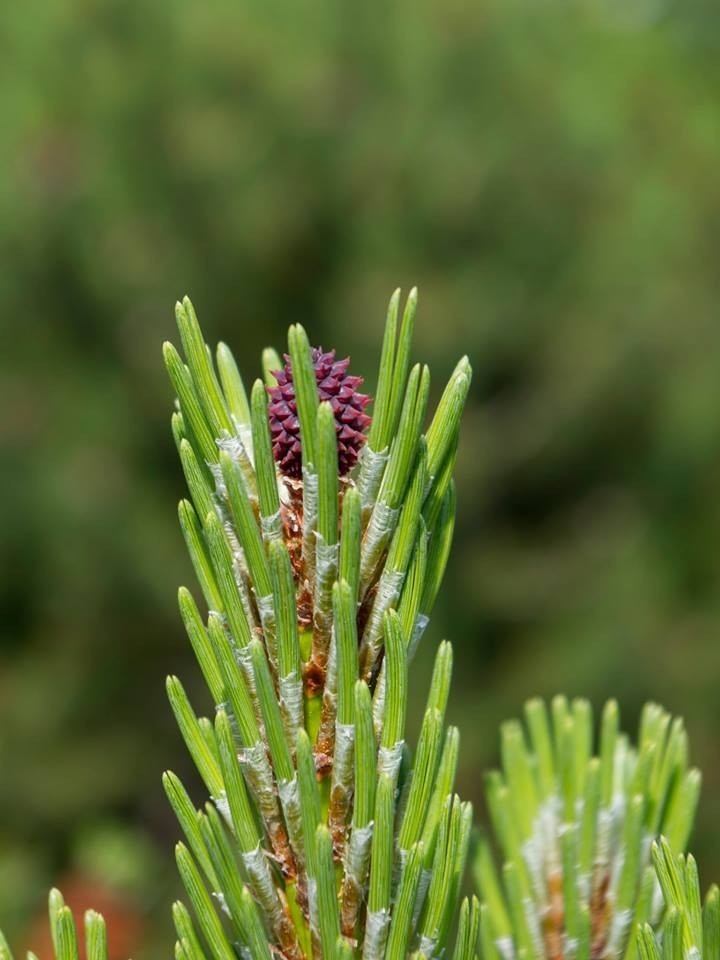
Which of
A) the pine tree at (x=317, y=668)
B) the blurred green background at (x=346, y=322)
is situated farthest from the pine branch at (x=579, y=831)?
the blurred green background at (x=346, y=322)

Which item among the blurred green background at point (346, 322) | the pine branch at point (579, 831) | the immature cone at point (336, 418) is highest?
the blurred green background at point (346, 322)

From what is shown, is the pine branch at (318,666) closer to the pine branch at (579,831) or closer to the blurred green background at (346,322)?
the pine branch at (579,831)

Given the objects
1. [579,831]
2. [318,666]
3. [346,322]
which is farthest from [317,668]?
[346,322]

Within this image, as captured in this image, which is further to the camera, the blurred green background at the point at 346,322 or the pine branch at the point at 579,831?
the blurred green background at the point at 346,322

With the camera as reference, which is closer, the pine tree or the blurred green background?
the pine tree

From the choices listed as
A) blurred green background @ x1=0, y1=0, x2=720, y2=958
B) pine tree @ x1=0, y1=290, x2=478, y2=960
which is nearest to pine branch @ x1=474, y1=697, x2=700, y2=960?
pine tree @ x1=0, y1=290, x2=478, y2=960

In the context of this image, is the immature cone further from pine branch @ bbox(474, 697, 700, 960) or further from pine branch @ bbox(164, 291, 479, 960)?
pine branch @ bbox(474, 697, 700, 960)

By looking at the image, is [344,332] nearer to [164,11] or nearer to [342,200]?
[342,200]

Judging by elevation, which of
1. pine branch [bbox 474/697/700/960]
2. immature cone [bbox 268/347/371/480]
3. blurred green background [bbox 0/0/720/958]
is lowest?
pine branch [bbox 474/697/700/960]
